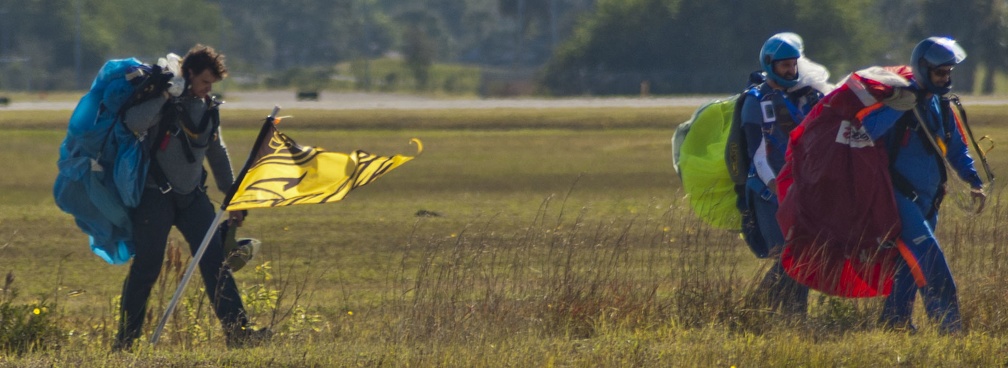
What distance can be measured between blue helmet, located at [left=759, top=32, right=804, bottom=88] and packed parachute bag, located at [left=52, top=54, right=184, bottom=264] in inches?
108

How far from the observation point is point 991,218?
7820mm

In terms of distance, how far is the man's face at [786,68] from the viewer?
21.9 ft

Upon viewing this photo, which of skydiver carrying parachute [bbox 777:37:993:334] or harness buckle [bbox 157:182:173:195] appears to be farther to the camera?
harness buckle [bbox 157:182:173:195]

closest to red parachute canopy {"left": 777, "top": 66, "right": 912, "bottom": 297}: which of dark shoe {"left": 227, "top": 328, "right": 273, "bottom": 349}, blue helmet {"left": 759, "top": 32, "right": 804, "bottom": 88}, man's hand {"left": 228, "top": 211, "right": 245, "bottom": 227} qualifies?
blue helmet {"left": 759, "top": 32, "right": 804, "bottom": 88}

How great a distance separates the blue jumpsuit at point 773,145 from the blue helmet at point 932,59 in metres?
0.75

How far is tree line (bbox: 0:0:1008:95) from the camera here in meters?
65.4

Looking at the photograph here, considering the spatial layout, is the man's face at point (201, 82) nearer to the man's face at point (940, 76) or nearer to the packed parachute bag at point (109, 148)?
the packed parachute bag at point (109, 148)

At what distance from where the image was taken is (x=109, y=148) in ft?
20.5

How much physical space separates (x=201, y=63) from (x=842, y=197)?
2929 millimetres

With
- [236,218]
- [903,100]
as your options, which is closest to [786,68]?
[903,100]

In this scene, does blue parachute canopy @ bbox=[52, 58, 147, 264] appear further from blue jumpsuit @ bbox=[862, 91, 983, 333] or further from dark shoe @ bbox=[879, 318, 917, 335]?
dark shoe @ bbox=[879, 318, 917, 335]

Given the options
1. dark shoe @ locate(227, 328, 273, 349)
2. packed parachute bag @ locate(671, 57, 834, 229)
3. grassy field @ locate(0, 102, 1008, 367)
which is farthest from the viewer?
packed parachute bag @ locate(671, 57, 834, 229)

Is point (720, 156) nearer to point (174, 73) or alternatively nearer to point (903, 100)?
point (903, 100)

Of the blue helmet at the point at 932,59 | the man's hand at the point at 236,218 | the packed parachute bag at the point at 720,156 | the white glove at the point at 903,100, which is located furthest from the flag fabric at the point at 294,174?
the blue helmet at the point at 932,59
